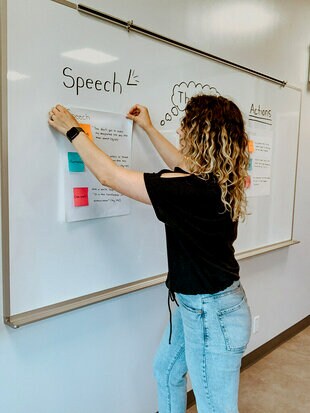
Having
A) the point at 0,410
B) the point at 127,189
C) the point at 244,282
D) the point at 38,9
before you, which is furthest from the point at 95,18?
the point at 244,282

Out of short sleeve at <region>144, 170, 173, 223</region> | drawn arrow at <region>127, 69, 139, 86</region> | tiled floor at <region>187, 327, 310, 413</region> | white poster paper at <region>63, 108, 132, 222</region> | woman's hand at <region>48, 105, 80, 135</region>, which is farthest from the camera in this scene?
tiled floor at <region>187, 327, 310, 413</region>

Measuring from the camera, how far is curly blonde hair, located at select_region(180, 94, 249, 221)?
4.18 feet

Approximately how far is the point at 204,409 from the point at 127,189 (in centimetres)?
82

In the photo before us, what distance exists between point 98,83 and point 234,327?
1012 millimetres

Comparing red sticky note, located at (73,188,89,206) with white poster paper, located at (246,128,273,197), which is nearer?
red sticky note, located at (73,188,89,206)

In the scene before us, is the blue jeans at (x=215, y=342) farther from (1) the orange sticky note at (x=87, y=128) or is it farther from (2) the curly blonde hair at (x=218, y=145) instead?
(1) the orange sticky note at (x=87, y=128)

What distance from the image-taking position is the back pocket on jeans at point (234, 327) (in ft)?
4.34

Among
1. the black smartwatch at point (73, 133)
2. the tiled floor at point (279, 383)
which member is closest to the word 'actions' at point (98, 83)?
the black smartwatch at point (73, 133)

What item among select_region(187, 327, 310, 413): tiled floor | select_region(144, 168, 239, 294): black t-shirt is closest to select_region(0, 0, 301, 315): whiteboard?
select_region(144, 168, 239, 294): black t-shirt

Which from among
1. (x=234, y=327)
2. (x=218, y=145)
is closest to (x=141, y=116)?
(x=218, y=145)

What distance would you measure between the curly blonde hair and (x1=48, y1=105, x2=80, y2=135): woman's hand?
0.38 metres

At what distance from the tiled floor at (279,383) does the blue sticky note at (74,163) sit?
151 cm

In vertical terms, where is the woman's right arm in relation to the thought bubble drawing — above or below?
below

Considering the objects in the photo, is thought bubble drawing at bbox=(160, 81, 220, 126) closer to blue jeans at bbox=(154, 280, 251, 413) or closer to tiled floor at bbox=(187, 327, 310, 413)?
blue jeans at bbox=(154, 280, 251, 413)
